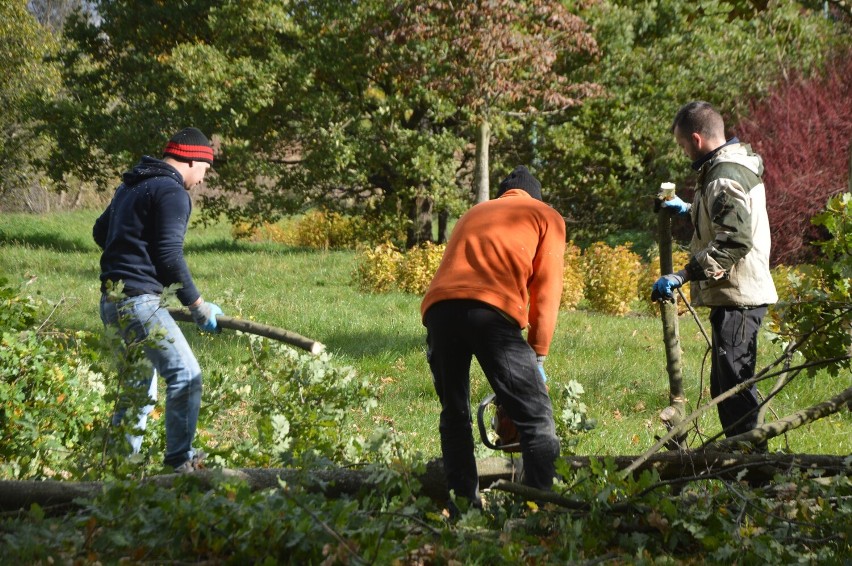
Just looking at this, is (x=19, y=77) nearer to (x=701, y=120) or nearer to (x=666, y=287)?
(x=701, y=120)

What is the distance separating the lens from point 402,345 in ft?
28.2

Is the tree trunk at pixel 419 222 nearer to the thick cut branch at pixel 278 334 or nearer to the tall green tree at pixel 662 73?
the tall green tree at pixel 662 73

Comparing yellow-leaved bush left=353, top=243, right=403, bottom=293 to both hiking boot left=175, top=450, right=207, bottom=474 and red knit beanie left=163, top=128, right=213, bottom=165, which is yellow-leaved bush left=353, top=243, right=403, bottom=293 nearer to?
red knit beanie left=163, top=128, right=213, bottom=165

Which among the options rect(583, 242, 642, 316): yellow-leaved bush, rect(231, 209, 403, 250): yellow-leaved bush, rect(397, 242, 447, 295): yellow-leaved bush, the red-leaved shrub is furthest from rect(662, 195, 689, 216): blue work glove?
rect(231, 209, 403, 250): yellow-leaved bush

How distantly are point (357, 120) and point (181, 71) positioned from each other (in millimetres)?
3281

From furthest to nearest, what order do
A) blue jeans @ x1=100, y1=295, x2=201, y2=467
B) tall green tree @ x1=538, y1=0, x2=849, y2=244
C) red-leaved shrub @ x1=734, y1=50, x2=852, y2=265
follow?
tall green tree @ x1=538, y1=0, x2=849, y2=244, red-leaved shrub @ x1=734, y1=50, x2=852, y2=265, blue jeans @ x1=100, y1=295, x2=201, y2=467

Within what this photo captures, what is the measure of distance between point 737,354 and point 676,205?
809 mm

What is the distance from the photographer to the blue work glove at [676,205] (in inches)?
A: 175

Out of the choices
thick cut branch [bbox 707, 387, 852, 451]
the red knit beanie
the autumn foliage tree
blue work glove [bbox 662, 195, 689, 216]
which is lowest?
thick cut branch [bbox 707, 387, 852, 451]

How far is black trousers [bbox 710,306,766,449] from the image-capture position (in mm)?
4523

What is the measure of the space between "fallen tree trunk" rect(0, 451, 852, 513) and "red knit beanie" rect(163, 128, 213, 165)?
1669 millimetres

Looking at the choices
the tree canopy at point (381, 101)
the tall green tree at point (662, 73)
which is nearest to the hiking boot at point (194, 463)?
the tree canopy at point (381, 101)

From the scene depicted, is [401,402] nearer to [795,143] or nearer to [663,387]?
[663,387]

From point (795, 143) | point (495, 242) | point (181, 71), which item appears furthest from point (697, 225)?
point (181, 71)
